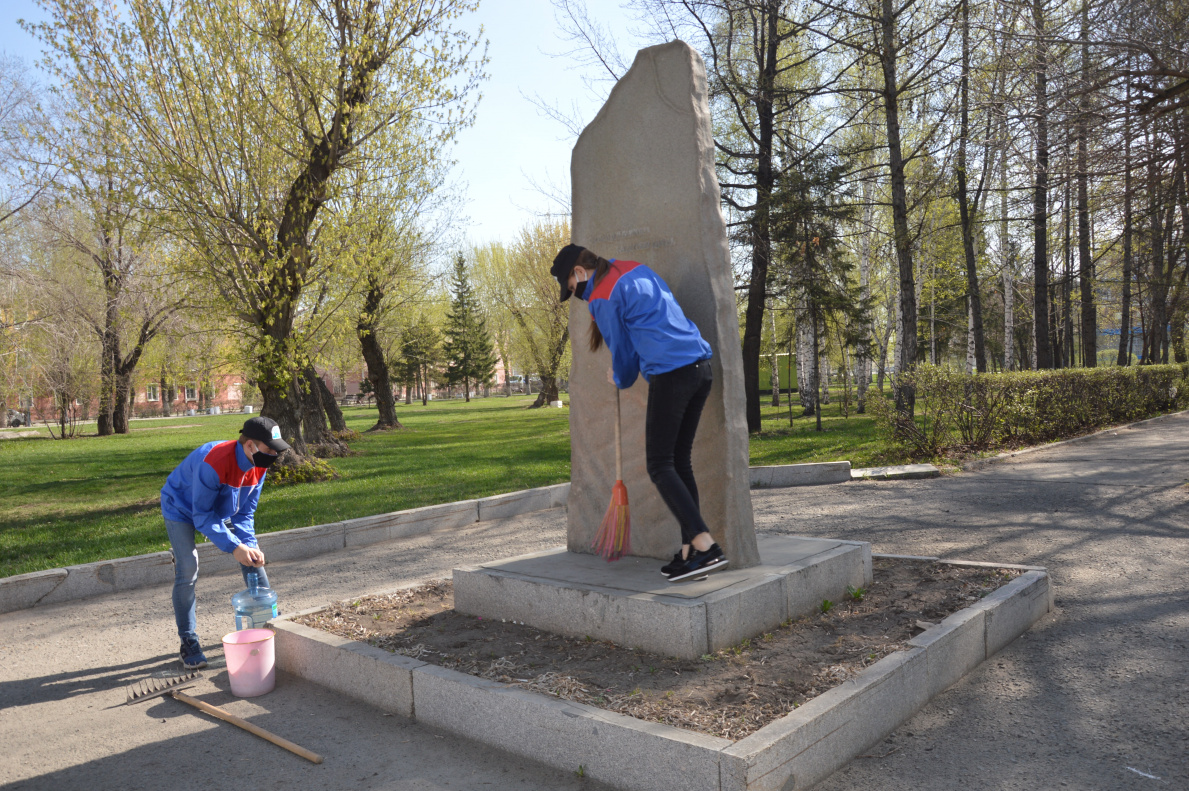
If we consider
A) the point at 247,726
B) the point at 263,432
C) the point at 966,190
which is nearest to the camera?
the point at 247,726

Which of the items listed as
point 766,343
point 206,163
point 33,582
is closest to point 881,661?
point 33,582

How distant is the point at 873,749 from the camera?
3256 mm

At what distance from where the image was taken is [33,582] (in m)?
6.41

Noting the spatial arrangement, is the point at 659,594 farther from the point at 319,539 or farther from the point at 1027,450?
the point at 1027,450

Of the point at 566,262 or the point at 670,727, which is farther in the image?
the point at 566,262

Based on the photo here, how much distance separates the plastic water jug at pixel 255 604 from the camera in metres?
5.08

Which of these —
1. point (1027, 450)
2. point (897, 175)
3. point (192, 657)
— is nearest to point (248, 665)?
point (192, 657)

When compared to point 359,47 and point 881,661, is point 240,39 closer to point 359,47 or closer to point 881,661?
point 359,47

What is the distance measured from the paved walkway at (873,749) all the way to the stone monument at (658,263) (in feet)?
5.48

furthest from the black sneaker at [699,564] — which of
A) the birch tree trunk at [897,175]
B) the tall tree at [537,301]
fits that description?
the tall tree at [537,301]

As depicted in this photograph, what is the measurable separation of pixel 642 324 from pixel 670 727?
215cm

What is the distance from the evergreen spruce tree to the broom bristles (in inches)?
1885

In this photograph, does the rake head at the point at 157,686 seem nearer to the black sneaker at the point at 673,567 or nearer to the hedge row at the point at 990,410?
the black sneaker at the point at 673,567

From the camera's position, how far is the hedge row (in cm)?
1198
